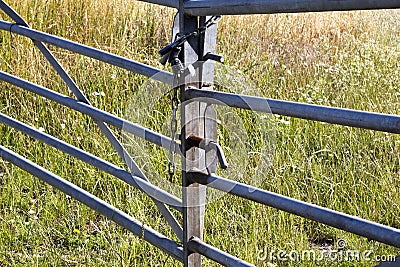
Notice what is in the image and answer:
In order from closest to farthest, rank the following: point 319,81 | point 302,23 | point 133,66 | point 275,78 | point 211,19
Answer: point 211,19 < point 133,66 < point 319,81 < point 275,78 < point 302,23

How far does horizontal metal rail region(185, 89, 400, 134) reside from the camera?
1.45 m

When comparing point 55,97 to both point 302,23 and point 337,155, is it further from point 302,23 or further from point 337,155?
point 302,23

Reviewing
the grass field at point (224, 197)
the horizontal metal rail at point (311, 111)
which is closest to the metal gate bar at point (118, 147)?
the horizontal metal rail at point (311, 111)

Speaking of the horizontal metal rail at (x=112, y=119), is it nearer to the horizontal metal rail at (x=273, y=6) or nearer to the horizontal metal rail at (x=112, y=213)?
the horizontal metal rail at (x=112, y=213)

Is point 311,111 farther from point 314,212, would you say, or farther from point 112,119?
point 112,119

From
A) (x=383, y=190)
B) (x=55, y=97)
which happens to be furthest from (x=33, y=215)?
(x=383, y=190)

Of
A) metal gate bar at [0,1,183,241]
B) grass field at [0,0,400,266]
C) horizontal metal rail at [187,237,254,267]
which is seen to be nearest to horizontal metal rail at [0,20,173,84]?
metal gate bar at [0,1,183,241]

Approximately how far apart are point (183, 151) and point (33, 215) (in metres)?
1.58

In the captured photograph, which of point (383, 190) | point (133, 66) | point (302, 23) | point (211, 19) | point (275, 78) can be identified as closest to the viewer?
point (211, 19)

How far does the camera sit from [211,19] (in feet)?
6.31

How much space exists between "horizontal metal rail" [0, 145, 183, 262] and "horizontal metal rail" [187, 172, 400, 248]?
288mm

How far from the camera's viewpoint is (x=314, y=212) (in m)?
1.68

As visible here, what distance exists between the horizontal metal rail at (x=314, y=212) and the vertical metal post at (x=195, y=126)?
47mm

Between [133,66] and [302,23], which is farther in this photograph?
[302,23]
